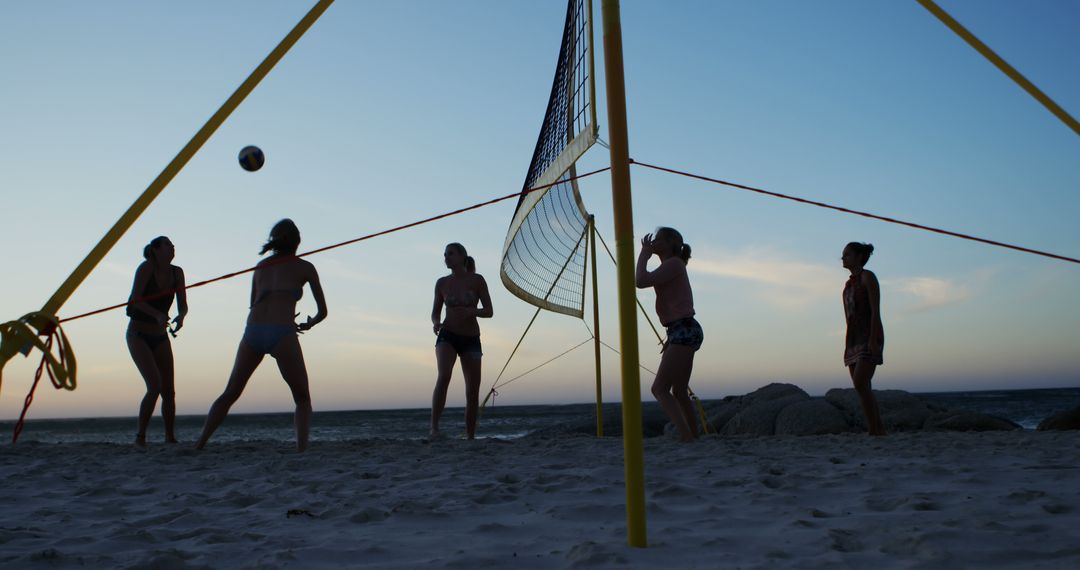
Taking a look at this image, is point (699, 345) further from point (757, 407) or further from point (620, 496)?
point (757, 407)

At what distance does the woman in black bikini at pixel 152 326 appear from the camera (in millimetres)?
5387

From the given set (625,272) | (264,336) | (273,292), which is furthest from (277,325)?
(625,272)

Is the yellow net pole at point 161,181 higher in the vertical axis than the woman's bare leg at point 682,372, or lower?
higher

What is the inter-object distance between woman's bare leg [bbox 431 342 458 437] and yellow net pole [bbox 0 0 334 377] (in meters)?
3.66

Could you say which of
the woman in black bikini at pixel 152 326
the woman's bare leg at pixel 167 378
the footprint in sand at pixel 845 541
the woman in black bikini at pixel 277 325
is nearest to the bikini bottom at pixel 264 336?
the woman in black bikini at pixel 277 325

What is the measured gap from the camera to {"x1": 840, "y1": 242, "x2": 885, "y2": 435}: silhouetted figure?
5336mm

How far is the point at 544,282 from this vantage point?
789 centimetres

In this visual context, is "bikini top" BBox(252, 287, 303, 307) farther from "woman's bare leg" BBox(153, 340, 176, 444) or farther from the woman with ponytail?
the woman with ponytail

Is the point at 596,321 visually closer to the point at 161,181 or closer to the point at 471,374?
the point at 471,374

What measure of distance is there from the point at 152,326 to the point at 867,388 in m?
5.01

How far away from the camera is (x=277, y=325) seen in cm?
460

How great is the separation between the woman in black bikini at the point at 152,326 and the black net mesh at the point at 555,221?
2829 millimetres

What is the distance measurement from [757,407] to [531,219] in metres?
3.48

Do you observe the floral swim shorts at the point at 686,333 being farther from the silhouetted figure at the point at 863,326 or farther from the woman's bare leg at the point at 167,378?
the woman's bare leg at the point at 167,378
